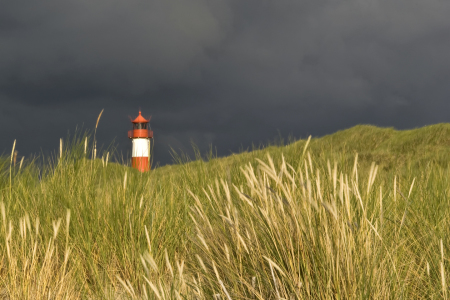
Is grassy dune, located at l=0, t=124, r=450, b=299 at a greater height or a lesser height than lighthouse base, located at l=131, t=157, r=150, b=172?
lesser

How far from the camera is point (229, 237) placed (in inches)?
84.0

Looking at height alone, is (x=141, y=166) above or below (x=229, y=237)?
above

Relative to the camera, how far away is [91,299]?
94.6 inches

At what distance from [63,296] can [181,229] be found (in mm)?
1013

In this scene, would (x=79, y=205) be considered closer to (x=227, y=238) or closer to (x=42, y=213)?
(x=42, y=213)

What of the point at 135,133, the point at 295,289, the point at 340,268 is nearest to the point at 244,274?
the point at 295,289

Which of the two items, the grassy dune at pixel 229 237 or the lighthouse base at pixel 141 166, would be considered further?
the lighthouse base at pixel 141 166

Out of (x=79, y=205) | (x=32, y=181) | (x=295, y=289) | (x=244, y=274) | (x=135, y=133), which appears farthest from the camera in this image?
(x=135, y=133)

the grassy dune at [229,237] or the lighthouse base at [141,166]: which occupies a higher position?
the lighthouse base at [141,166]

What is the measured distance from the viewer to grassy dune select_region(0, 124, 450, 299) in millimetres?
1657

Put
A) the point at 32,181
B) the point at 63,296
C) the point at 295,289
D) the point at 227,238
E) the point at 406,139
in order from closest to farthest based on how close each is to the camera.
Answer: the point at 295,289 < the point at 227,238 < the point at 63,296 < the point at 32,181 < the point at 406,139

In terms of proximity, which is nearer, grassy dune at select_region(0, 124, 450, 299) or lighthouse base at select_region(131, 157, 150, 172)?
grassy dune at select_region(0, 124, 450, 299)

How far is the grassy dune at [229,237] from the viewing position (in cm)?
166

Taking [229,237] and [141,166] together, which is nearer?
[229,237]
